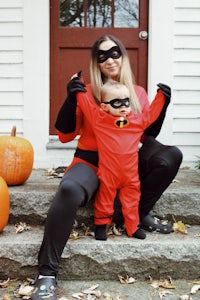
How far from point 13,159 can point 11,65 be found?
4.25 feet

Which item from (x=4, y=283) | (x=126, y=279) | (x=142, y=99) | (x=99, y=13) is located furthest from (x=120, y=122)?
(x=99, y=13)

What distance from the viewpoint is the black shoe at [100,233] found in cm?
262

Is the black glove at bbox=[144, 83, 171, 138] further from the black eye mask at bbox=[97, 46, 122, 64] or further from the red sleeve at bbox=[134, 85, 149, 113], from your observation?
the black eye mask at bbox=[97, 46, 122, 64]

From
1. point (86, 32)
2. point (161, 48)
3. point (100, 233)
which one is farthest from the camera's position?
point (86, 32)

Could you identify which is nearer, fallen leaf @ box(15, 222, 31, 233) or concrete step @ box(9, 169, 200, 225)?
fallen leaf @ box(15, 222, 31, 233)

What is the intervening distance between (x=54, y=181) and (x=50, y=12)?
5.69 feet

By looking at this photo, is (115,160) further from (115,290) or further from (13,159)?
(13,159)

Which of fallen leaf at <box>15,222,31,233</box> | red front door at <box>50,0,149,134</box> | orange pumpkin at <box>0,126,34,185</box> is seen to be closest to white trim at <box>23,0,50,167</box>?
red front door at <box>50,0,149,134</box>

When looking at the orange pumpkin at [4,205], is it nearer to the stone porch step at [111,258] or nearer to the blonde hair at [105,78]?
the stone porch step at [111,258]

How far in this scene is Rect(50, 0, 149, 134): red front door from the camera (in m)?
4.20

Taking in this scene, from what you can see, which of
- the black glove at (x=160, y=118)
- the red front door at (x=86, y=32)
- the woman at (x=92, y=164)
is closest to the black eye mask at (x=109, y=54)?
the woman at (x=92, y=164)

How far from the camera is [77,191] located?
2352 millimetres

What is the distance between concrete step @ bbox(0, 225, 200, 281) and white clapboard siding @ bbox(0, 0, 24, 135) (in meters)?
1.79

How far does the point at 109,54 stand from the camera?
271cm
